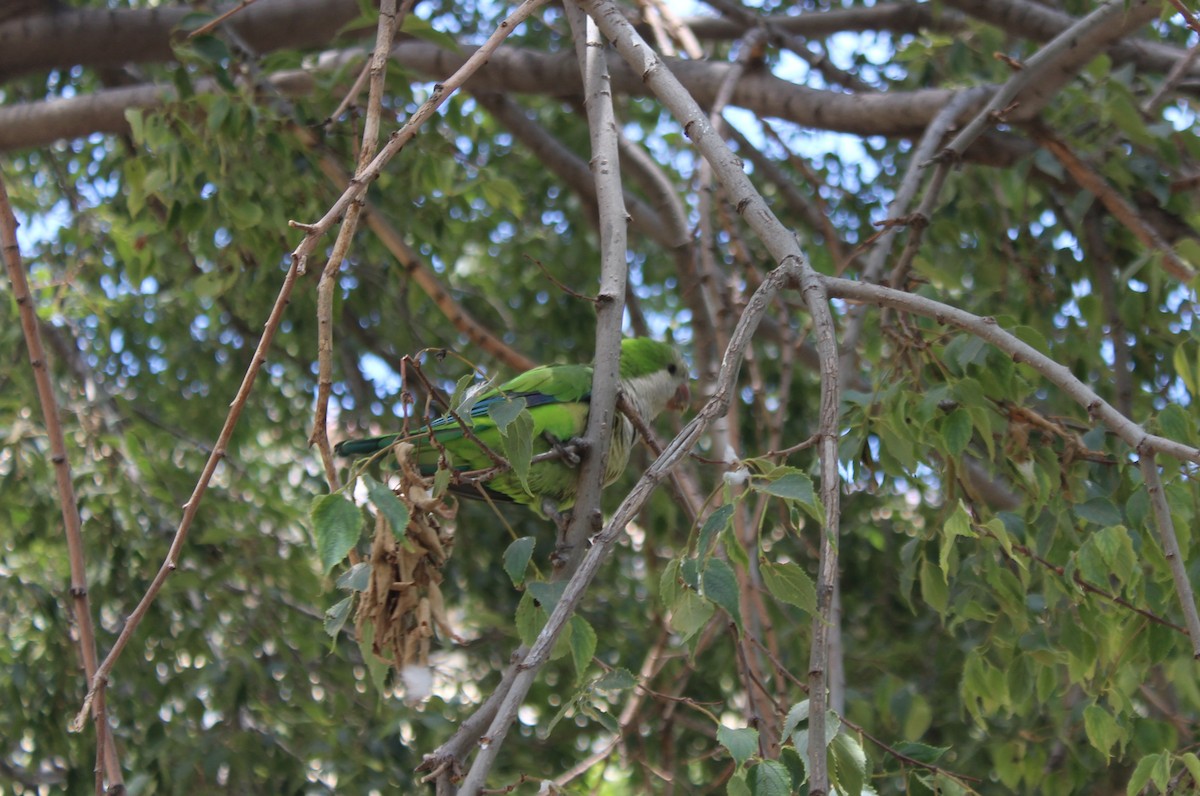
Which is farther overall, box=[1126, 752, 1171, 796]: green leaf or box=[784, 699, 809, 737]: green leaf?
box=[1126, 752, 1171, 796]: green leaf

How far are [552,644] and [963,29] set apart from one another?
4.15 meters

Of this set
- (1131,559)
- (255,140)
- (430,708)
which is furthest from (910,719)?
(255,140)

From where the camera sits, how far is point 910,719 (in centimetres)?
276

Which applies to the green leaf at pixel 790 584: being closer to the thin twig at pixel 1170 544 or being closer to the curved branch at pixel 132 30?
the thin twig at pixel 1170 544

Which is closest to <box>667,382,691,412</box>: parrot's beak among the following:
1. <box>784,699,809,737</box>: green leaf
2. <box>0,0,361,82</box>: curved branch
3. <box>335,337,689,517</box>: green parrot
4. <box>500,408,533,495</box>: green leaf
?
<box>335,337,689,517</box>: green parrot

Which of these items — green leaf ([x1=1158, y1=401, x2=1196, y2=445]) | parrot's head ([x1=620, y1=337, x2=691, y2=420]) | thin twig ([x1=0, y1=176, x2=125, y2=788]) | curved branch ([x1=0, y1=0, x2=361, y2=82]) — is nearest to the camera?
thin twig ([x1=0, y1=176, x2=125, y2=788])

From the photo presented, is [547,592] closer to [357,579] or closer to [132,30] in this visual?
[357,579]

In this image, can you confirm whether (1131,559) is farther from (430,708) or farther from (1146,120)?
(430,708)

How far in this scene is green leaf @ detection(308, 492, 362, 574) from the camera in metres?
1.23

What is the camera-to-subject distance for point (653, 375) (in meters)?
3.51

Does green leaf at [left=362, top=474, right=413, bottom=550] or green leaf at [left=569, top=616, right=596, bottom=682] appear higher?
green leaf at [left=362, top=474, right=413, bottom=550]

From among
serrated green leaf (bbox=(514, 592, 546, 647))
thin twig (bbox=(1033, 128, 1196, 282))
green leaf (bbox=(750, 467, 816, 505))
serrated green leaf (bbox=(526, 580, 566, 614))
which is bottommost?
serrated green leaf (bbox=(514, 592, 546, 647))

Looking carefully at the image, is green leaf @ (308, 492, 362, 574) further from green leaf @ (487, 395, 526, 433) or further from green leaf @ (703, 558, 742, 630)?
green leaf @ (703, 558, 742, 630)

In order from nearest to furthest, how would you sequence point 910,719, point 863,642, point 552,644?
point 552,644
point 910,719
point 863,642
